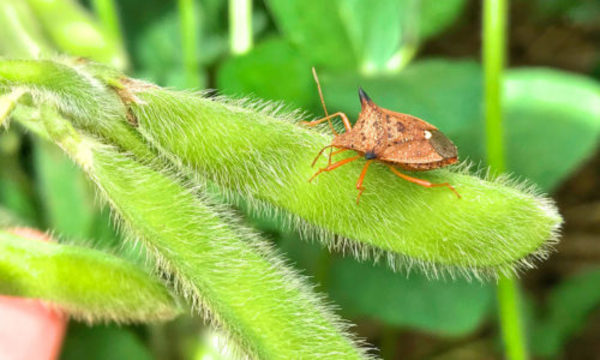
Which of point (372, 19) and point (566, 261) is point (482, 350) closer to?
point (566, 261)

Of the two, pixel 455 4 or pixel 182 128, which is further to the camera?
pixel 455 4

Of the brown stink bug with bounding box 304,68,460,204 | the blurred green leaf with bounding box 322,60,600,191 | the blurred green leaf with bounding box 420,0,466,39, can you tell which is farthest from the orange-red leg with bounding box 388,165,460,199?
the blurred green leaf with bounding box 420,0,466,39

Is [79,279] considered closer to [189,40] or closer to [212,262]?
[212,262]

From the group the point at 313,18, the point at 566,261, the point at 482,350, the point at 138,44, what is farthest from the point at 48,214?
the point at 566,261

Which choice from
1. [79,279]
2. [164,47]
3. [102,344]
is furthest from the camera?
[164,47]

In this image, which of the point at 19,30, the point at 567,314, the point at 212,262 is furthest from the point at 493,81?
the point at 567,314

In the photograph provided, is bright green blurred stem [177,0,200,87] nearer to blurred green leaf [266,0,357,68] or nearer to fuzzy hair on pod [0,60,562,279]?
blurred green leaf [266,0,357,68]

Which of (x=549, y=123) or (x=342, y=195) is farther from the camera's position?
(x=549, y=123)
